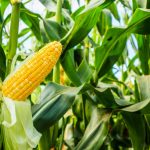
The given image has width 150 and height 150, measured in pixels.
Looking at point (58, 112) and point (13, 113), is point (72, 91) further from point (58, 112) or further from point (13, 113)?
point (13, 113)

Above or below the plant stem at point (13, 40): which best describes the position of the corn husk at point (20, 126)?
below

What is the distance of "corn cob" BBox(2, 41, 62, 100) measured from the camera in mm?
1063

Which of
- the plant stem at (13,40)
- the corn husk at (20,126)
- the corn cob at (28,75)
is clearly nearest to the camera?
the corn husk at (20,126)

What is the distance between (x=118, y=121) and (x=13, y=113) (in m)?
1.39

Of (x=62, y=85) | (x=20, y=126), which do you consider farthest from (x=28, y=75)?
(x=62, y=85)

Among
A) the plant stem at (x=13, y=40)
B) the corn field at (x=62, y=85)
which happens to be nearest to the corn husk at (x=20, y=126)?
the corn field at (x=62, y=85)

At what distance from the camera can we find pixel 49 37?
59.8 inches

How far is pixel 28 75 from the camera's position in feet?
3.56

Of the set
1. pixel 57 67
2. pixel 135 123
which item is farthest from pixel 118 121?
pixel 57 67

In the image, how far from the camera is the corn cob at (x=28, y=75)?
3.49ft

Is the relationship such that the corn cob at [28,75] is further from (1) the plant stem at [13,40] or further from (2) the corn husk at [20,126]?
(1) the plant stem at [13,40]

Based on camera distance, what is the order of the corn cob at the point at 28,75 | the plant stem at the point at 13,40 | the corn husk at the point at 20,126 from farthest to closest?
the plant stem at the point at 13,40, the corn cob at the point at 28,75, the corn husk at the point at 20,126

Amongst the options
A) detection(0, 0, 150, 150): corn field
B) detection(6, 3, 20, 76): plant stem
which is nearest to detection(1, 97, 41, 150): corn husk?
detection(0, 0, 150, 150): corn field

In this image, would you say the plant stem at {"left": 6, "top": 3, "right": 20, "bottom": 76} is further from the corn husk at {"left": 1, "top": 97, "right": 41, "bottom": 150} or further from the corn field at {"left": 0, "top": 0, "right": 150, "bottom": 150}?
the corn husk at {"left": 1, "top": 97, "right": 41, "bottom": 150}
